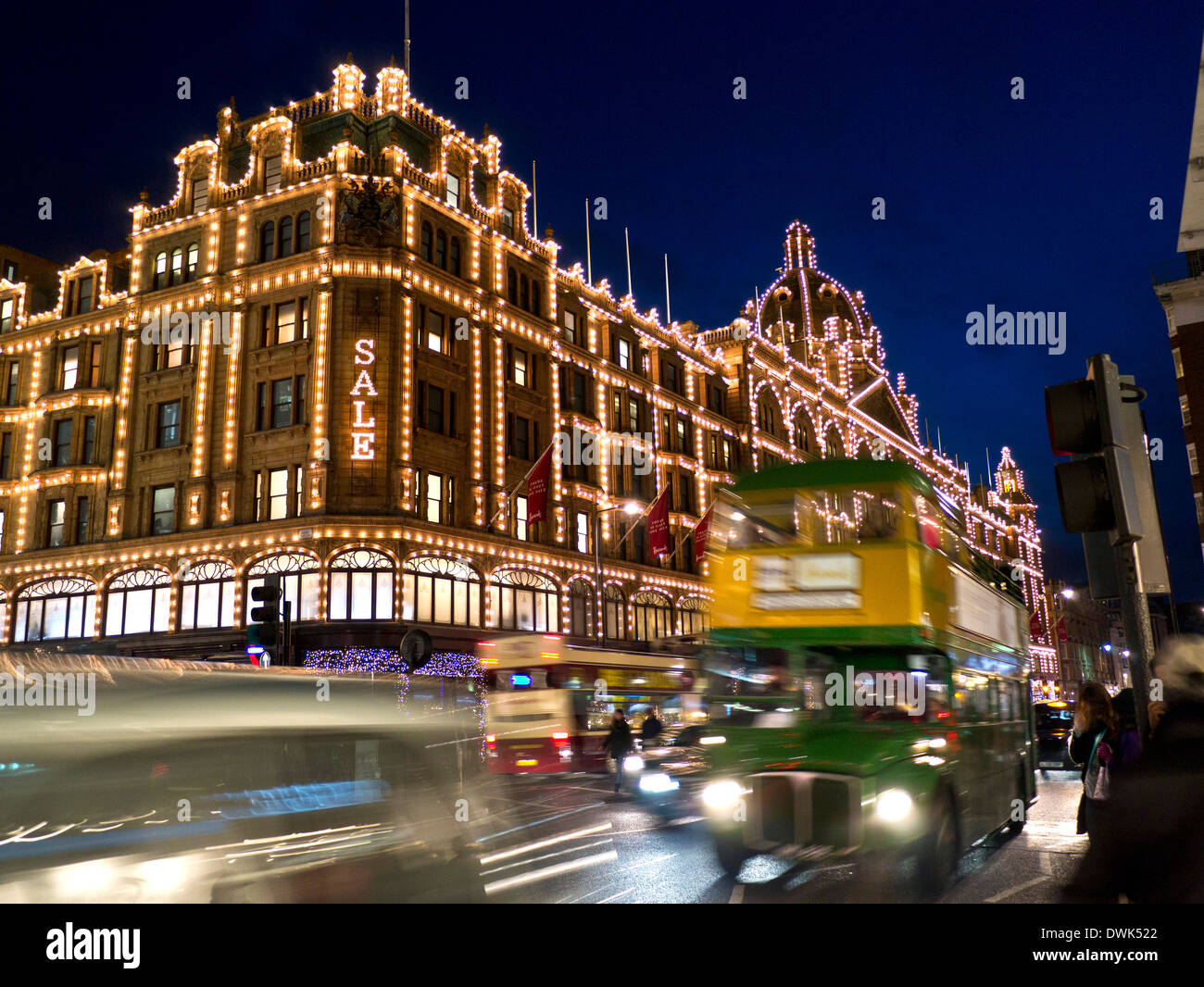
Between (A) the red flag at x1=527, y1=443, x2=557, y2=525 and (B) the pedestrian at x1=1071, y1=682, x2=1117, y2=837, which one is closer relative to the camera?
(B) the pedestrian at x1=1071, y1=682, x2=1117, y2=837

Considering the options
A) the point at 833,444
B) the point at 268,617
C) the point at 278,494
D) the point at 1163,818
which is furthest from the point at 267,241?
the point at 833,444

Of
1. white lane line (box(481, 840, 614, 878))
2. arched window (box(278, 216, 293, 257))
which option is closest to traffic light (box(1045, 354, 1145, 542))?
white lane line (box(481, 840, 614, 878))

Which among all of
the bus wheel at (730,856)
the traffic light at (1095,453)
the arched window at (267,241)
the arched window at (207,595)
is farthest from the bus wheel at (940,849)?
the arched window at (267,241)

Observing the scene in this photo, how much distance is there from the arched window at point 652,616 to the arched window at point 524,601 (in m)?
6.71

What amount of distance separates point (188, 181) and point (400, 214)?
11.0 meters

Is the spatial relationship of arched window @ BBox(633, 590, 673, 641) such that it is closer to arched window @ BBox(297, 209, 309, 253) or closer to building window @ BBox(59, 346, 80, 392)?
arched window @ BBox(297, 209, 309, 253)

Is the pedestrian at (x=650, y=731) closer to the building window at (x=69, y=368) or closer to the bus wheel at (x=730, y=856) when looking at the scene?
the bus wheel at (x=730, y=856)

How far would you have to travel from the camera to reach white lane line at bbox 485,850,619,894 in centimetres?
997

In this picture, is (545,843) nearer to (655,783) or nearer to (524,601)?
(655,783)

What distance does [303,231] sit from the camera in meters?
38.3

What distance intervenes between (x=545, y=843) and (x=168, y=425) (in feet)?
105

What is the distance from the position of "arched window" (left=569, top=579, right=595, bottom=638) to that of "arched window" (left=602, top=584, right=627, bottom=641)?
1239 mm

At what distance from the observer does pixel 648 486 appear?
5025 centimetres
